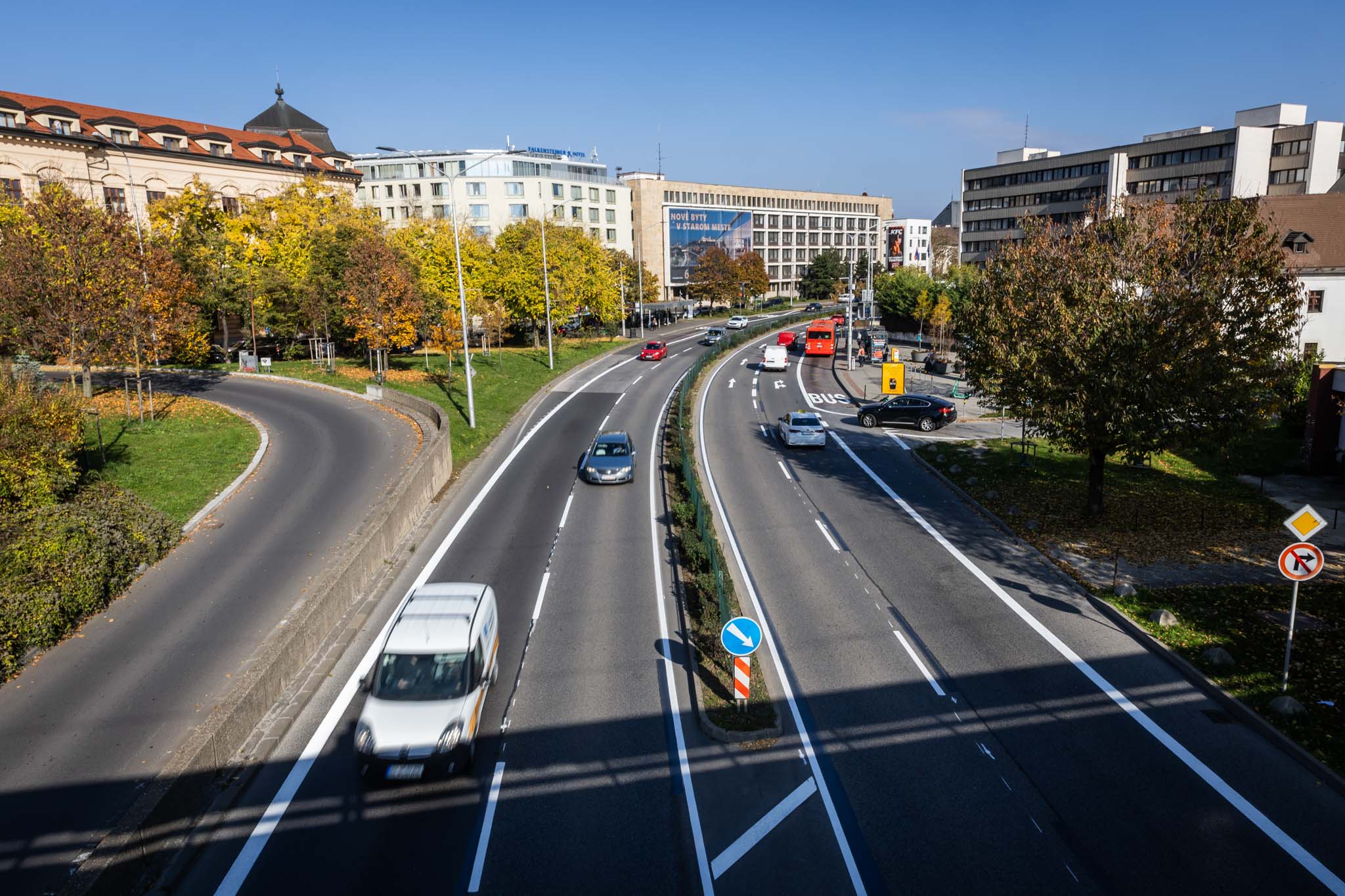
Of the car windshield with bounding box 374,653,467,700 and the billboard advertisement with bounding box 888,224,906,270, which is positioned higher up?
the billboard advertisement with bounding box 888,224,906,270

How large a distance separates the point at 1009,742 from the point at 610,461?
59.3ft

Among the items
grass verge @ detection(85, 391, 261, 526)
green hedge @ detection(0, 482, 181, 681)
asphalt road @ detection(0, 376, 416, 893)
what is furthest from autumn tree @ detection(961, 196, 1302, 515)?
grass verge @ detection(85, 391, 261, 526)

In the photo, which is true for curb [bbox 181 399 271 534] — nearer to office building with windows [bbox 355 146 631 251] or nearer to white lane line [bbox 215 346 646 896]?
white lane line [bbox 215 346 646 896]

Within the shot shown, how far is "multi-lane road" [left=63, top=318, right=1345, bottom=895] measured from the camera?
33.4 feet

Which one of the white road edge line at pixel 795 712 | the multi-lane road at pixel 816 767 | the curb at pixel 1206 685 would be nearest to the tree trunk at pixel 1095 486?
the curb at pixel 1206 685

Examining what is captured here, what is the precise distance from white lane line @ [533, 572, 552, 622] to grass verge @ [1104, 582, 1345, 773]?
13.2 meters

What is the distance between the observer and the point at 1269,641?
51.4 ft

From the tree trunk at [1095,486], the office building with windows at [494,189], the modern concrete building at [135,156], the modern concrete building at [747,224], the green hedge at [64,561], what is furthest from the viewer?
the modern concrete building at [747,224]

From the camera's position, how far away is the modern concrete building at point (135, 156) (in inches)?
2253

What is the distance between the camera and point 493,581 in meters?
19.7

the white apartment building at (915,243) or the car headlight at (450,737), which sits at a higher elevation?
the white apartment building at (915,243)

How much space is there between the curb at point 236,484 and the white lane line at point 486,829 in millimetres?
14448

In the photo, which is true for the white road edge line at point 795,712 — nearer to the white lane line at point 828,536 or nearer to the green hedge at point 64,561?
the white lane line at point 828,536

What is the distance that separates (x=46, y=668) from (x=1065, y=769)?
60.0 ft
